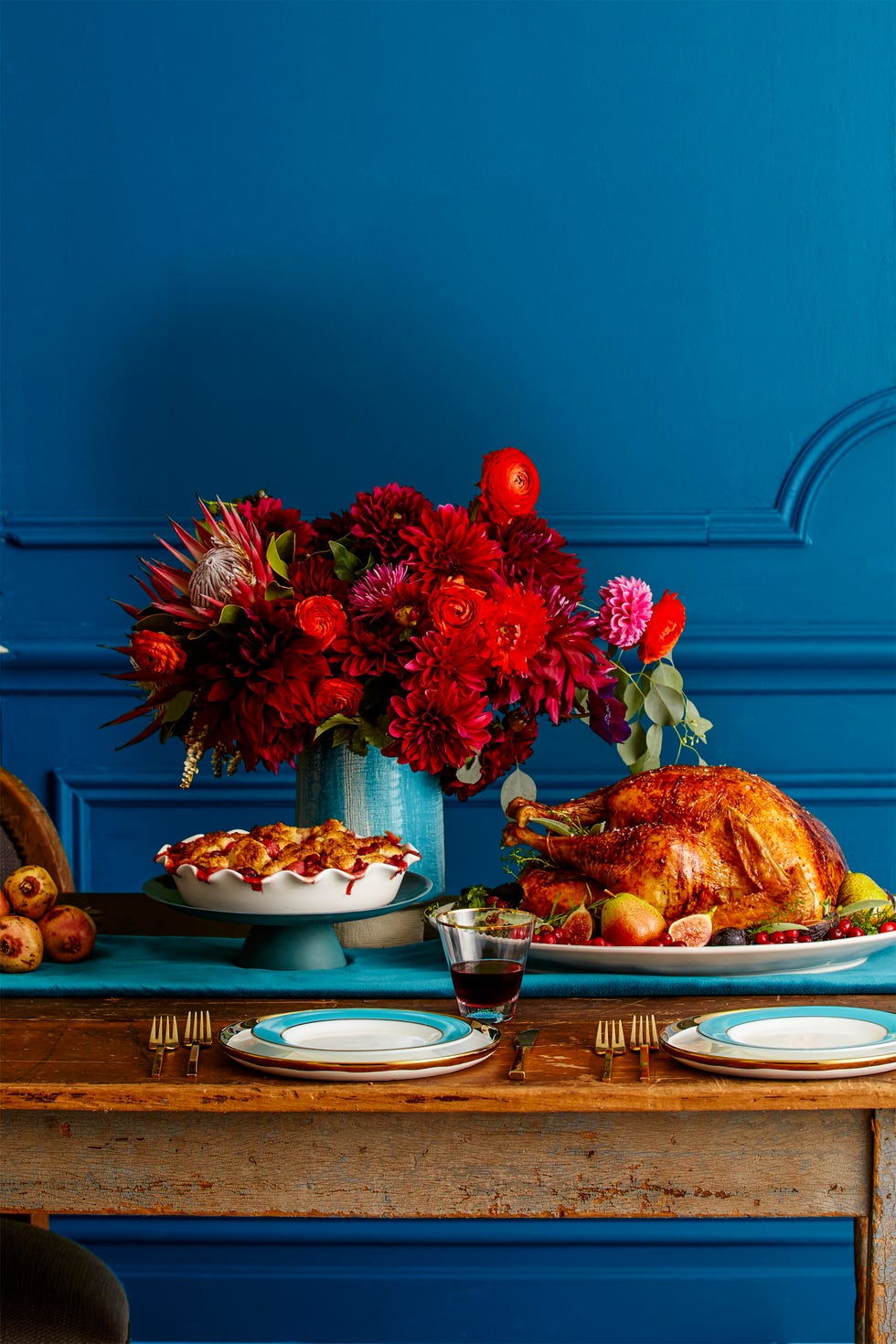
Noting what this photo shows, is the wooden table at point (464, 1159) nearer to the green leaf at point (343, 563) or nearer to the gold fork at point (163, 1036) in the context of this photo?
the gold fork at point (163, 1036)

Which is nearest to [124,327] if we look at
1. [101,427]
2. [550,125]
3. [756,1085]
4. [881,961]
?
[101,427]

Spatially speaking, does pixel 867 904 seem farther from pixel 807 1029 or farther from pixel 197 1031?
pixel 197 1031

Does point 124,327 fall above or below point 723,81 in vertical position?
below

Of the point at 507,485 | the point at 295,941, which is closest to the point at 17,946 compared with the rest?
the point at 295,941

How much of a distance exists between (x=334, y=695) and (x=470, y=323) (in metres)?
1.20

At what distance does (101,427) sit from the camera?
7.78 feet

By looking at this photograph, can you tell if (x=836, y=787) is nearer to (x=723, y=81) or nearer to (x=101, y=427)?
(x=723, y=81)

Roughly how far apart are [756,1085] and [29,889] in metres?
0.78

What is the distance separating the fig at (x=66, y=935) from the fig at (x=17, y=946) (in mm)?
32

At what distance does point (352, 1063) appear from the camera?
0.96m

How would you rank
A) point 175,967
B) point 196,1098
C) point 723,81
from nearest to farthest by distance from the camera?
point 196,1098, point 175,967, point 723,81

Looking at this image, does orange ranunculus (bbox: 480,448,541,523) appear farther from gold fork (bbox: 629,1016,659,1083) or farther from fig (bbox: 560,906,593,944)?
gold fork (bbox: 629,1016,659,1083)

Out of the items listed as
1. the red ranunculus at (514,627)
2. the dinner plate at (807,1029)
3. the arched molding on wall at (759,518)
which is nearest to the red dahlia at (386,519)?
the red ranunculus at (514,627)

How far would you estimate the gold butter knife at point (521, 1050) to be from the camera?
97 cm
